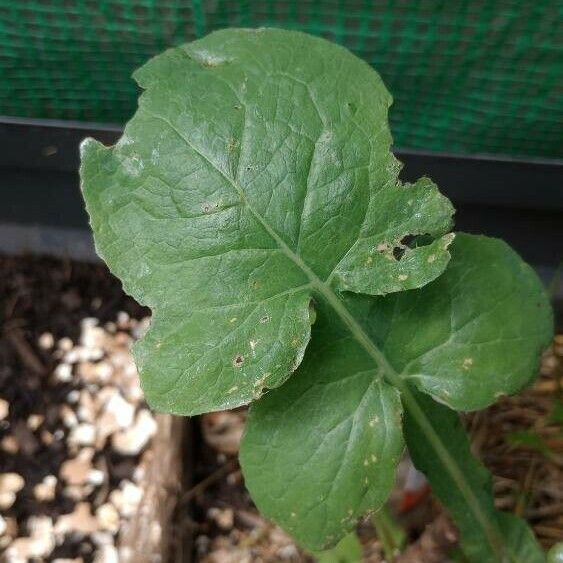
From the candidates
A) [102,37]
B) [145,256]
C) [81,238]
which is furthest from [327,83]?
[81,238]

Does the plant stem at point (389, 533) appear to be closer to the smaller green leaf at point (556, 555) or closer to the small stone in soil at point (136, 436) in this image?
the smaller green leaf at point (556, 555)

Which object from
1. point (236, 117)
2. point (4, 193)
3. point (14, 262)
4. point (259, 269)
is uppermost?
point (236, 117)

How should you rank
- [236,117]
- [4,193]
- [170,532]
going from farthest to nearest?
1. [4,193]
2. [170,532]
3. [236,117]

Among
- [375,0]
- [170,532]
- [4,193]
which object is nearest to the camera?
[375,0]

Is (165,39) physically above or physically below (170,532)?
above

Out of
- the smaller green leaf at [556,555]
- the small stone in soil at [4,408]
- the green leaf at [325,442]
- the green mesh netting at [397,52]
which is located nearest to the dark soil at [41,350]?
the small stone in soil at [4,408]

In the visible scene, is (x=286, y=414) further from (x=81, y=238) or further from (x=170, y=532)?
(x=81, y=238)

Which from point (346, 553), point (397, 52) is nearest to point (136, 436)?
point (346, 553)
